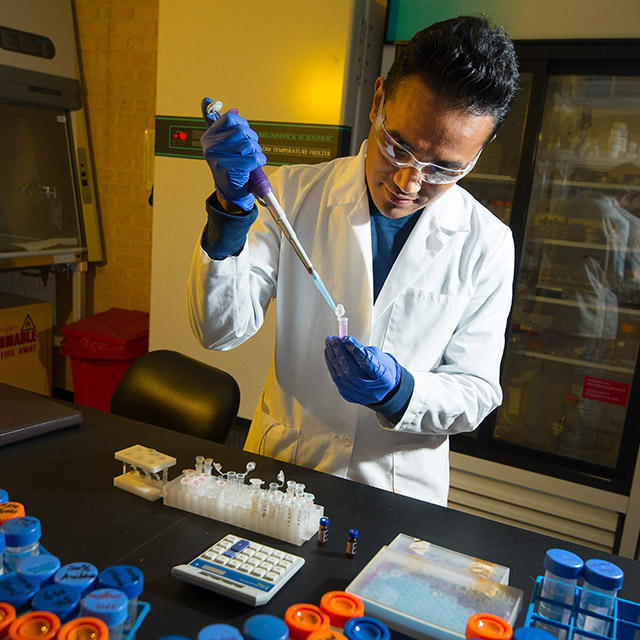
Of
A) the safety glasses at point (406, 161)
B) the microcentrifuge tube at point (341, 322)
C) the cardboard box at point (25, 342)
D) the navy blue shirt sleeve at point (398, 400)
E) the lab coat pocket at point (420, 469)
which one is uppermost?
the safety glasses at point (406, 161)

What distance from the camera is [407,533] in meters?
1.10

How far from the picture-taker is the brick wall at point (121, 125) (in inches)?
139

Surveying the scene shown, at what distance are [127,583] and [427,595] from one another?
40 cm

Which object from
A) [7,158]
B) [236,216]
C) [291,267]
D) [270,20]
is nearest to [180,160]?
[270,20]

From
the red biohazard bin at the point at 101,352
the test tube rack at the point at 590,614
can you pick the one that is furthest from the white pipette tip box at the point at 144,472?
the red biohazard bin at the point at 101,352

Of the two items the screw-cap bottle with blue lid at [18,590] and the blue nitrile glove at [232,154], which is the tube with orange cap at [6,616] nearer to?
the screw-cap bottle with blue lid at [18,590]

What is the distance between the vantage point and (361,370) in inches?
45.8

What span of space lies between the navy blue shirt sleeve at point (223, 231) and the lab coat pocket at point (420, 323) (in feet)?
1.27

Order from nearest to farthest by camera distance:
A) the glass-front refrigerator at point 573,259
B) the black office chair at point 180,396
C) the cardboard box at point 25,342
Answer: the black office chair at point 180,396
the glass-front refrigerator at point 573,259
the cardboard box at point 25,342

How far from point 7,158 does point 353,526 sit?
3176 mm

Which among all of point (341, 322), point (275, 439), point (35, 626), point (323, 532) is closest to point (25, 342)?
point (275, 439)

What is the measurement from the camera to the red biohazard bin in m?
3.31

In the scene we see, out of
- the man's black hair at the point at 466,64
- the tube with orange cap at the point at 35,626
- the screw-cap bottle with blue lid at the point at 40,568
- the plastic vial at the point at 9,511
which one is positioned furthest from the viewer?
the man's black hair at the point at 466,64

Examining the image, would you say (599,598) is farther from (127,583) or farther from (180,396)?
(180,396)
